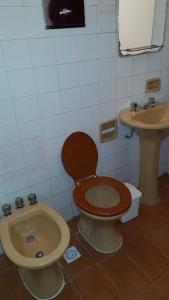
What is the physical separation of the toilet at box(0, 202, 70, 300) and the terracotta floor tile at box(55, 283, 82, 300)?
25 mm

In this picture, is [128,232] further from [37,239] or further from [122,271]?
[37,239]

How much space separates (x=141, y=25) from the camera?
1799mm

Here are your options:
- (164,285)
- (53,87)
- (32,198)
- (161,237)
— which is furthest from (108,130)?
(164,285)

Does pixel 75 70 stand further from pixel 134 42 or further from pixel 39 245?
pixel 39 245

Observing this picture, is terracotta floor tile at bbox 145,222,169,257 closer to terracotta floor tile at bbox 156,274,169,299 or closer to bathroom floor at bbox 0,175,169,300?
bathroom floor at bbox 0,175,169,300

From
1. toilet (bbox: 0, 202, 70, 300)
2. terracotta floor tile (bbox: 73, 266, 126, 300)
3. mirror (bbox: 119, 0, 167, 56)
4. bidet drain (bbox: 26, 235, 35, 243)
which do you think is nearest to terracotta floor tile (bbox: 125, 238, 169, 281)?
terracotta floor tile (bbox: 73, 266, 126, 300)

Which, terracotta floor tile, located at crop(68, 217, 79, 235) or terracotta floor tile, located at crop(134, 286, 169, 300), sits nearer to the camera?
terracotta floor tile, located at crop(134, 286, 169, 300)

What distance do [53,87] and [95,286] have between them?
4.12 feet

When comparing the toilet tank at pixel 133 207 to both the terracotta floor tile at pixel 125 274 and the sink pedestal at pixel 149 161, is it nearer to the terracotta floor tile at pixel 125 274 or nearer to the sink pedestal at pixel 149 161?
the sink pedestal at pixel 149 161

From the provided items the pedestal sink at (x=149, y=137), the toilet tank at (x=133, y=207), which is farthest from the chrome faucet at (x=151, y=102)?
the toilet tank at (x=133, y=207)

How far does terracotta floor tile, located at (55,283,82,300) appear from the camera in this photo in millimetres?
1425

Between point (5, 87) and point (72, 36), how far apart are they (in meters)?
0.50

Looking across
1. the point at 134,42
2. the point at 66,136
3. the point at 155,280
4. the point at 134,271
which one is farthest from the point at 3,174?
the point at 134,42

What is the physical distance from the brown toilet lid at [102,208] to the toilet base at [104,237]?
0.67 feet
